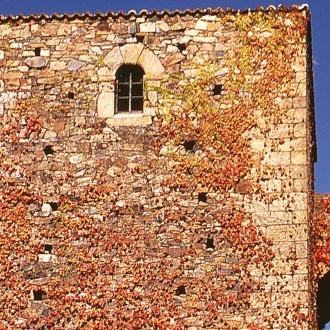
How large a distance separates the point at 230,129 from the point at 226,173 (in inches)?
30.7

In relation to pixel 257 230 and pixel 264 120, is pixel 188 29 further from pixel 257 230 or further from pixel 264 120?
pixel 257 230

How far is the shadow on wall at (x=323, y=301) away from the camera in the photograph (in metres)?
15.6

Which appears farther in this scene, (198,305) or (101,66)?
(101,66)

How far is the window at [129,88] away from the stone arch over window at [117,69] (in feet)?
0.32

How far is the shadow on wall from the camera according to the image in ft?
51.3

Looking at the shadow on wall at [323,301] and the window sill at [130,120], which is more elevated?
the window sill at [130,120]

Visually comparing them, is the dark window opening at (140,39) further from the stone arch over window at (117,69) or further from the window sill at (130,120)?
the window sill at (130,120)

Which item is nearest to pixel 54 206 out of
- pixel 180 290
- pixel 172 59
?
pixel 180 290

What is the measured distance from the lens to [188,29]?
14.2 meters

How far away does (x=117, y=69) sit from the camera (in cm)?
1427

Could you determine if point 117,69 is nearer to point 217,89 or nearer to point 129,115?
point 129,115

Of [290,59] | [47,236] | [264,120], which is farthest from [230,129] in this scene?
[47,236]

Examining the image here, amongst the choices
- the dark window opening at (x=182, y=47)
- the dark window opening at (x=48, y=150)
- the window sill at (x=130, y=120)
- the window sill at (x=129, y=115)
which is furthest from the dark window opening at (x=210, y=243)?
the dark window opening at (x=182, y=47)

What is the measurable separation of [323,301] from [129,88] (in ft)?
20.7
